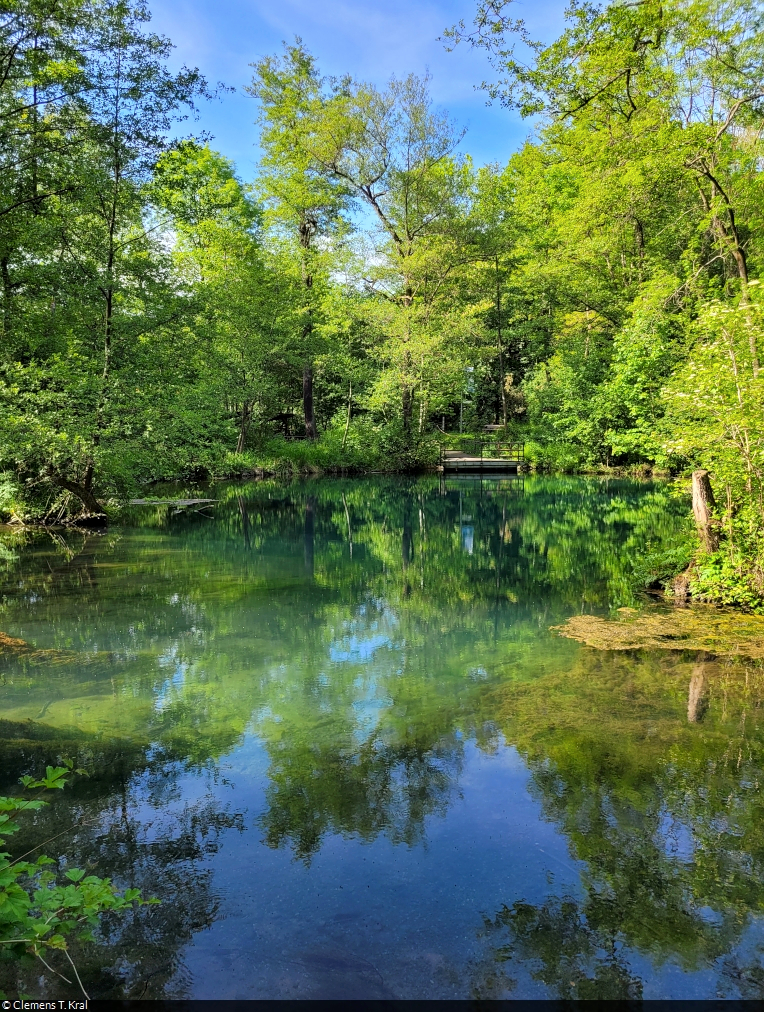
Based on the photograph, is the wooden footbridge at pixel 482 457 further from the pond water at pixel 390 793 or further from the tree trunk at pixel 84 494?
the pond water at pixel 390 793

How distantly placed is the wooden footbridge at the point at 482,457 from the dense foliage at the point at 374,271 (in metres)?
1.69

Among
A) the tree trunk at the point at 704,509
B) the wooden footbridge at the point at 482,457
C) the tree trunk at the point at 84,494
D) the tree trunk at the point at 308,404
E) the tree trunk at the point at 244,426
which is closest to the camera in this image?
the tree trunk at the point at 704,509

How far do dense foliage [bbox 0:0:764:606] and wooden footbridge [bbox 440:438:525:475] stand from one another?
66.7 inches

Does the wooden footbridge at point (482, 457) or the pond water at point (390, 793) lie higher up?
the wooden footbridge at point (482, 457)

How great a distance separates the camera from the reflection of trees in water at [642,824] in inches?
115

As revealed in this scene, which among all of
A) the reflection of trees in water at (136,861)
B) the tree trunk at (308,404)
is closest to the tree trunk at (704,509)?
the reflection of trees in water at (136,861)

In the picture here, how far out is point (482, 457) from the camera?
34.8 m

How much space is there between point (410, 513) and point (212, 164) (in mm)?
24309

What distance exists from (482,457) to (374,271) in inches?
431

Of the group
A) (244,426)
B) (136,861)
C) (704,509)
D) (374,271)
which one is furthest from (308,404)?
(136,861)

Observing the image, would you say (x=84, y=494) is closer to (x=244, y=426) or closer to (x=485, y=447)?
(x=244, y=426)

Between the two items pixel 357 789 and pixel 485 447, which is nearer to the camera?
pixel 357 789

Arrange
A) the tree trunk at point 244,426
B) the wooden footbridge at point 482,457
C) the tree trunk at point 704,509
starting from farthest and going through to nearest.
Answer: the wooden footbridge at point 482,457
the tree trunk at point 244,426
the tree trunk at point 704,509

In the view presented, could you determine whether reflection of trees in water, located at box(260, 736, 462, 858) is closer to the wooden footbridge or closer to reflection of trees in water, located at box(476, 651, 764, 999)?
reflection of trees in water, located at box(476, 651, 764, 999)
